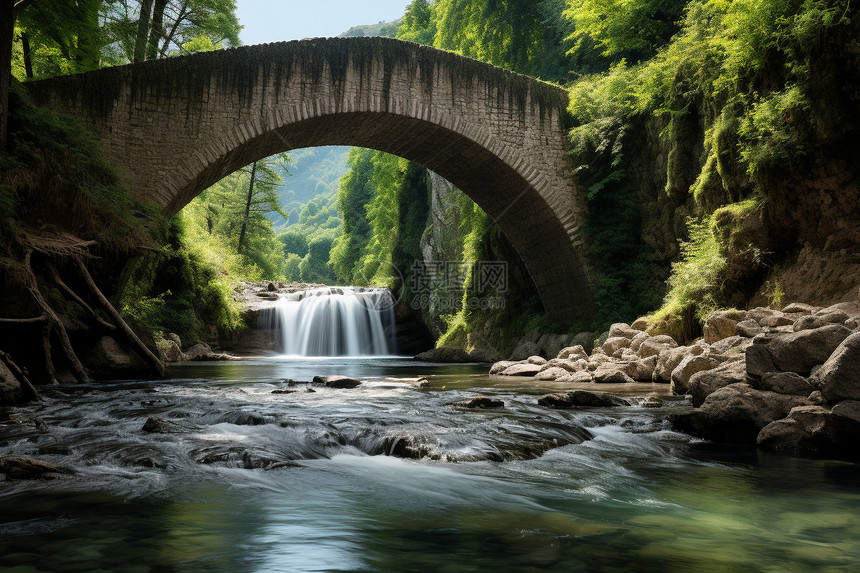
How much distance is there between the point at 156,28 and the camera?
15711 millimetres

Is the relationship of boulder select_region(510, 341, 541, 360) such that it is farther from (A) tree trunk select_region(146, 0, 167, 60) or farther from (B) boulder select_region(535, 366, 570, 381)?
(A) tree trunk select_region(146, 0, 167, 60)

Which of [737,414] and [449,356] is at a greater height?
[737,414]

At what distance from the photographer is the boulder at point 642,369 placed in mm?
8891

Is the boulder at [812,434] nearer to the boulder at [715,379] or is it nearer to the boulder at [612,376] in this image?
the boulder at [715,379]

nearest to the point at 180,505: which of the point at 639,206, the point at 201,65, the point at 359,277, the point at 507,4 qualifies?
the point at 201,65

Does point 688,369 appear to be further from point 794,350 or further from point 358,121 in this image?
point 358,121

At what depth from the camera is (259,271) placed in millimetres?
32250

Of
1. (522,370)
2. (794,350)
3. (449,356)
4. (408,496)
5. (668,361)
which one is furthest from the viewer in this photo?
(449,356)

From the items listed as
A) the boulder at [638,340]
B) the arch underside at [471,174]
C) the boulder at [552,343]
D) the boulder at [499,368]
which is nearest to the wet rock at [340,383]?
the boulder at [499,368]

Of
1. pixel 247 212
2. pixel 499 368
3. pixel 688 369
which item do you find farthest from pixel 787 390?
pixel 247 212

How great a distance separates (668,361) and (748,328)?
157 centimetres

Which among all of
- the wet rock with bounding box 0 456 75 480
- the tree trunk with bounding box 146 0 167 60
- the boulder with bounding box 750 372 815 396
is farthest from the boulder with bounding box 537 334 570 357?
the tree trunk with bounding box 146 0 167 60

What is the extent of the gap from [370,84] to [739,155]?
715 centimetres

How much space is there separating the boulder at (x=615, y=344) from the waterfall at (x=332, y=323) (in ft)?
44.2
